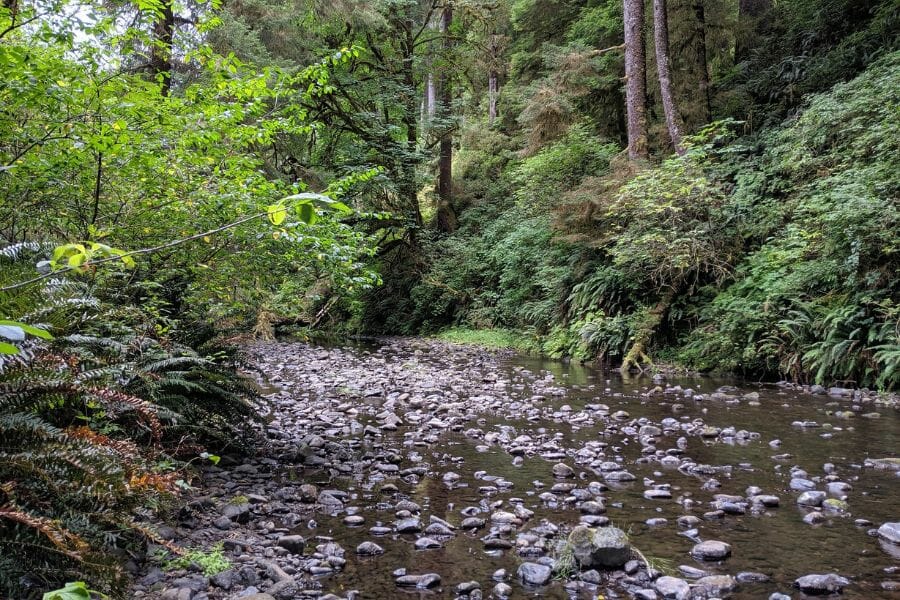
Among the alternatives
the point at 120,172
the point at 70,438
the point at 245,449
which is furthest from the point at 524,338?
the point at 70,438

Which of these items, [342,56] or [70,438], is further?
[342,56]

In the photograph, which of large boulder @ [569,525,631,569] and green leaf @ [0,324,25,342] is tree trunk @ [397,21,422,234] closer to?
large boulder @ [569,525,631,569]

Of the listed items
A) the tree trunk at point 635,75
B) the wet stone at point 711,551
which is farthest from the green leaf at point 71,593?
the tree trunk at point 635,75

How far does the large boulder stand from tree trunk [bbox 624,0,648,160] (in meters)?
11.9

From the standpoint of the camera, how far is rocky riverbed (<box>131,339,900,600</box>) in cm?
290

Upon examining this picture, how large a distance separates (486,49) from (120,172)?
2151 centimetres

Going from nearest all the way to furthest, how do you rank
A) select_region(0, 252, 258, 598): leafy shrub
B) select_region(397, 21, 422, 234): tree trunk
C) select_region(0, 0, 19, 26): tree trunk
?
select_region(0, 252, 258, 598): leafy shrub → select_region(0, 0, 19, 26): tree trunk → select_region(397, 21, 422, 234): tree trunk

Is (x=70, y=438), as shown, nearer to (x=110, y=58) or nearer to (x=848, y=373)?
(x=110, y=58)

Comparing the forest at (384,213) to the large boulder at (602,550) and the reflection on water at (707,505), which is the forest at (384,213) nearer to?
the reflection on water at (707,505)

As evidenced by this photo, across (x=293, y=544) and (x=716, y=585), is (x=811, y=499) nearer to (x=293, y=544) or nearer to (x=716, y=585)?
(x=716, y=585)

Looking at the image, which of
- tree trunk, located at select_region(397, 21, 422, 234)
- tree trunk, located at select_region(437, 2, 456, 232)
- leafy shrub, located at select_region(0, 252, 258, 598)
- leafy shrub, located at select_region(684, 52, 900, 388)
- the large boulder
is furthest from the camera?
tree trunk, located at select_region(437, 2, 456, 232)

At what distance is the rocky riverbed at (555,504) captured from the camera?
9.52ft

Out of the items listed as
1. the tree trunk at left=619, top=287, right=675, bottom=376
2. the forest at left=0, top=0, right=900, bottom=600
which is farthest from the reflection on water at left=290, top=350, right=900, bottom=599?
the tree trunk at left=619, top=287, right=675, bottom=376

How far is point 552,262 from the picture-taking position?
16734 millimetres
